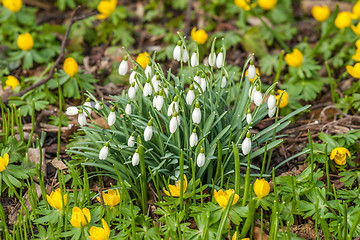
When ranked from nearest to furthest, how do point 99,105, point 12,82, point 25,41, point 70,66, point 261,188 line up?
point 261,188
point 99,105
point 70,66
point 12,82
point 25,41

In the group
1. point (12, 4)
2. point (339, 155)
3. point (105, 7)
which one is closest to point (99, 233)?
point (339, 155)

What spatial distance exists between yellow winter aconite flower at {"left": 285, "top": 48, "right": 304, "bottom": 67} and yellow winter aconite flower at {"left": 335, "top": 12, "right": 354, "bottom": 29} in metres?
0.64

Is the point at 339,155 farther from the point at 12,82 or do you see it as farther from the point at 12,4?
the point at 12,4

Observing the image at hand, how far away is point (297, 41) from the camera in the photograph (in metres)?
4.46

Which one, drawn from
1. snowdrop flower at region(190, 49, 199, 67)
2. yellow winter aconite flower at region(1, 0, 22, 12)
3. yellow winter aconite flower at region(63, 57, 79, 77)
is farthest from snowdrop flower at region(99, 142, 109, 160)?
yellow winter aconite flower at region(1, 0, 22, 12)

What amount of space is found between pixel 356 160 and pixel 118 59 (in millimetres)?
2341

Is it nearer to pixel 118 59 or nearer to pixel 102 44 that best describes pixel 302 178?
pixel 118 59

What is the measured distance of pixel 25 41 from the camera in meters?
3.75

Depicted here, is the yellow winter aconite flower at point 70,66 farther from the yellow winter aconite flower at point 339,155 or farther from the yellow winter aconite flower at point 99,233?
the yellow winter aconite flower at point 339,155

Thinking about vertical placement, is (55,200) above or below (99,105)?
below

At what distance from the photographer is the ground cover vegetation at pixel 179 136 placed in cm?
229

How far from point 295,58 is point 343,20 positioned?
727 millimetres

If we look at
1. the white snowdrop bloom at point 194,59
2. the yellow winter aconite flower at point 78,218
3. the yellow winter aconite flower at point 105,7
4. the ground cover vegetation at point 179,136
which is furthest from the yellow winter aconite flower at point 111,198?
the yellow winter aconite flower at point 105,7

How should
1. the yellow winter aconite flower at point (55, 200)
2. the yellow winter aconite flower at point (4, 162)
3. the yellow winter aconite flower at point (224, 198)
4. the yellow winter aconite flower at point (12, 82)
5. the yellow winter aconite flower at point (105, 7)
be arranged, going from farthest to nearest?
the yellow winter aconite flower at point (105, 7)
the yellow winter aconite flower at point (12, 82)
the yellow winter aconite flower at point (4, 162)
the yellow winter aconite flower at point (55, 200)
the yellow winter aconite flower at point (224, 198)
